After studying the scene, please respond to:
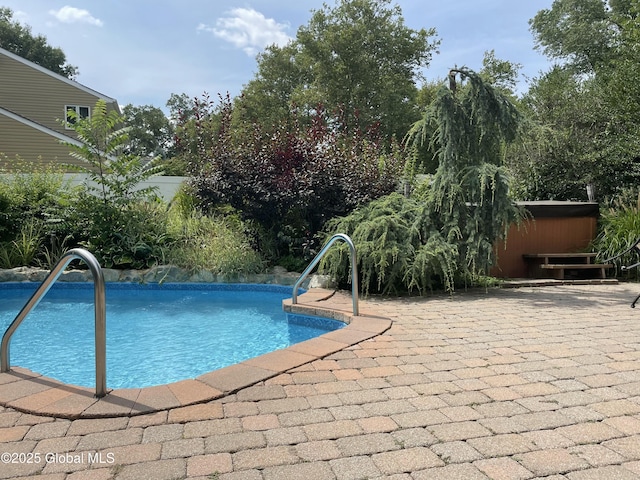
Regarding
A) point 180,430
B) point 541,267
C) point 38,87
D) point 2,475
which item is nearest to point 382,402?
point 180,430

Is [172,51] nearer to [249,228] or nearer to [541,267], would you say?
[249,228]

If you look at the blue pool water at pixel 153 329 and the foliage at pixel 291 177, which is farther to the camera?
the foliage at pixel 291 177

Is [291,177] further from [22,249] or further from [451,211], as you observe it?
[22,249]

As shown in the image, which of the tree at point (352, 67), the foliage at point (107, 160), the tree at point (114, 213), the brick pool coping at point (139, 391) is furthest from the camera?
the tree at point (352, 67)

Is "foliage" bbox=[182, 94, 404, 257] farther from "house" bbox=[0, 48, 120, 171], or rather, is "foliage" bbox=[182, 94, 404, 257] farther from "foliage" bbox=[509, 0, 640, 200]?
"house" bbox=[0, 48, 120, 171]

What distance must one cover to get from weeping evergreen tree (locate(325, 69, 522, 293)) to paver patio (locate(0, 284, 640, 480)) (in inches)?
88.8

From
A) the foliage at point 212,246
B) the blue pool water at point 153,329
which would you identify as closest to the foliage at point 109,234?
the foliage at point 212,246

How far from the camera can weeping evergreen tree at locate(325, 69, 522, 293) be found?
559 cm

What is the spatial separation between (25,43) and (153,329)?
35.4 meters

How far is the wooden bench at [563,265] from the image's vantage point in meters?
7.23

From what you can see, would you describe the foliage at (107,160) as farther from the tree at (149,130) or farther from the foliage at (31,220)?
the tree at (149,130)

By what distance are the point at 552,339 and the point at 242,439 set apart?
2.79 metres

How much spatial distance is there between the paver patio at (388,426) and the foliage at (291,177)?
13.9ft

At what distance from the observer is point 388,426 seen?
2.10 meters
